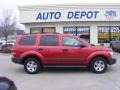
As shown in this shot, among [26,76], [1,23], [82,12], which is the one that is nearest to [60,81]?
[26,76]

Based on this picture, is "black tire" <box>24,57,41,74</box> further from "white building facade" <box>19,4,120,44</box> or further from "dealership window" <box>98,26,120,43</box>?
"dealership window" <box>98,26,120,43</box>

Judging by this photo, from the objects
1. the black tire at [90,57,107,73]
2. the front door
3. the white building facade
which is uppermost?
the white building facade

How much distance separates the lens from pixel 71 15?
3409 cm

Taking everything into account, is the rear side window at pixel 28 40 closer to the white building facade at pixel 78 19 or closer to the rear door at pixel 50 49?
the rear door at pixel 50 49

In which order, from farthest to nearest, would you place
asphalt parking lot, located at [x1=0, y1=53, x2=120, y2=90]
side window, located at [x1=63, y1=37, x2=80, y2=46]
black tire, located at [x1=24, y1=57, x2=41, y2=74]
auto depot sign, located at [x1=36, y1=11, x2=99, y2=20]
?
1. auto depot sign, located at [x1=36, y1=11, x2=99, y2=20]
2. black tire, located at [x1=24, y1=57, x2=41, y2=74]
3. side window, located at [x1=63, y1=37, x2=80, y2=46]
4. asphalt parking lot, located at [x1=0, y1=53, x2=120, y2=90]

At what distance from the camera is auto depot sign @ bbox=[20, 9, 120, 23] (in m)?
33.8

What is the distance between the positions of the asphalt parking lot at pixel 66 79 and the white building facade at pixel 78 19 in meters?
19.1

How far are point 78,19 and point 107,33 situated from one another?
3554 millimetres

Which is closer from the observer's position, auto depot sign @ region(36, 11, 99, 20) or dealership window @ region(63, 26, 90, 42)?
auto depot sign @ region(36, 11, 99, 20)

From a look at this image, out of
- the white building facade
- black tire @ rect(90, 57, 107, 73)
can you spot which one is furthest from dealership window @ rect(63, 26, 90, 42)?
black tire @ rect(90, 57, 107, 73)

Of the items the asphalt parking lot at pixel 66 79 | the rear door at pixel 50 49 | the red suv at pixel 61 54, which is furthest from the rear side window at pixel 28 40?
the asphalt parking lot at pixel 66 79

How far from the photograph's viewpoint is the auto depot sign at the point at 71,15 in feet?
111

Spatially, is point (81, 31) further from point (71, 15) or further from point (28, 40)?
point (28, 40)

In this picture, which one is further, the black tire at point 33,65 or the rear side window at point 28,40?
the rear side window at point 28,40
